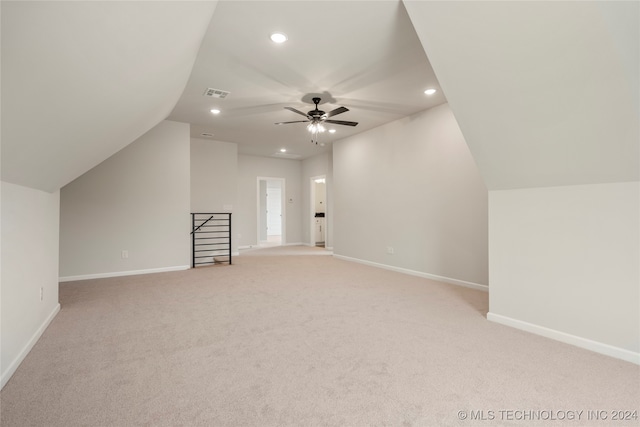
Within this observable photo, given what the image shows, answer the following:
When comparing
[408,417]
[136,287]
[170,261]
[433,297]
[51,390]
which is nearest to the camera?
[408,417]

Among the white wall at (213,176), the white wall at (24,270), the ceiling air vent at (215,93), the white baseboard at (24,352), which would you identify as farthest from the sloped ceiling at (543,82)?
the white wall at (213,176)

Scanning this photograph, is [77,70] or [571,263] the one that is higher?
[77,70]

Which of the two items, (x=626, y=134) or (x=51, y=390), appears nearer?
(x=51, y=390)

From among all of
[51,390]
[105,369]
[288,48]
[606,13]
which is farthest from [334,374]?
[288,48]

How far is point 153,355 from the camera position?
2.26m

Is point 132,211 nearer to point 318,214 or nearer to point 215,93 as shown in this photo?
point 215,93

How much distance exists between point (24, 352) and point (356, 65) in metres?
3.81

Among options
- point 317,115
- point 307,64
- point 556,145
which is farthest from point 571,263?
point 317,115

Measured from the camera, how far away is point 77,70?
5.11 ft

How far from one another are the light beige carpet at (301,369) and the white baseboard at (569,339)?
68mm

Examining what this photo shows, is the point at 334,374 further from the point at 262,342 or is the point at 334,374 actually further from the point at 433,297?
the point at 433,297

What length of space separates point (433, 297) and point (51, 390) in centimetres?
353

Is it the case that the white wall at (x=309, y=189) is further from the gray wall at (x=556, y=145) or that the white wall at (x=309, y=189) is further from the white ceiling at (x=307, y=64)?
the gray wall at (x=556, y=145)

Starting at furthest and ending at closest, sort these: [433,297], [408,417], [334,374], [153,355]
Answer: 1. [433,297]
2. [153,355]
3. [334,374]
4. [408,417]
